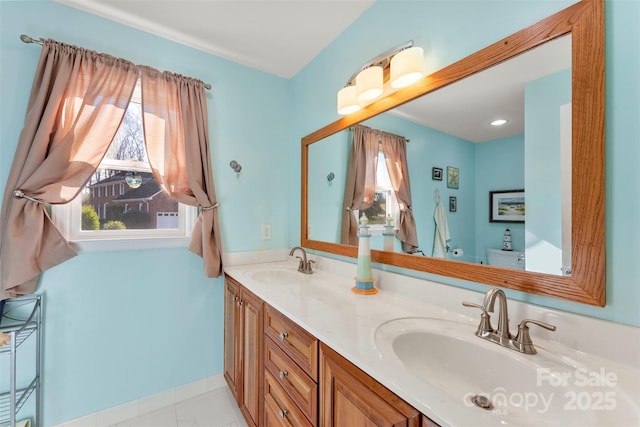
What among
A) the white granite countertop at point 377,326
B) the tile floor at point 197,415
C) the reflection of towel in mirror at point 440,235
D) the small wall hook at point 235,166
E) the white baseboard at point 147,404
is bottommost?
the tile floor at point 197,415

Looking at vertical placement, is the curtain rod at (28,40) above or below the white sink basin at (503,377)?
above

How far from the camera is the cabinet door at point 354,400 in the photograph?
61cm

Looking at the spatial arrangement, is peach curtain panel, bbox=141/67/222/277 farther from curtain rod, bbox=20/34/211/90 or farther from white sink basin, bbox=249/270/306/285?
curtain rod, bbox=20/34/211/90

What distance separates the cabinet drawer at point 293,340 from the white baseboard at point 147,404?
108 cm

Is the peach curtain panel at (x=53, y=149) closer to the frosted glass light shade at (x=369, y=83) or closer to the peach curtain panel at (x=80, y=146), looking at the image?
the peach curtain panel at (x=80, y=146)

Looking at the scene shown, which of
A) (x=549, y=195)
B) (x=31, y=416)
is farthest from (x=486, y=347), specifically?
(x=31, y=416)

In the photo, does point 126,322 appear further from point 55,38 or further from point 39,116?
point 55,38

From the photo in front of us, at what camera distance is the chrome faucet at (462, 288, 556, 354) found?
731 mm

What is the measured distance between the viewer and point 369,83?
1306 millimetres

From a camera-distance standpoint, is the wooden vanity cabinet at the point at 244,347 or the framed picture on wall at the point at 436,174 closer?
the framed picture on wall at the point at 436,174

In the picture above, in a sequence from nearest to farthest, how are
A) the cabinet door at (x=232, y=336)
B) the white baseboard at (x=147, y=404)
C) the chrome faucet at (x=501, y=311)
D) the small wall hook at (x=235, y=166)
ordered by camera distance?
the chrome faucet at (x=501, y=311), the white baseboard at (x=147, y=404), the cabinet door at (x=232, y=336), the small wall hook at (x=235, y=166)

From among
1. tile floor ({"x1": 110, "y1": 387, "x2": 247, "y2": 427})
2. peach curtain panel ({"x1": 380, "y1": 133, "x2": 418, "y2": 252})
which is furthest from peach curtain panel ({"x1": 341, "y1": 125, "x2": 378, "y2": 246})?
tile floor ({"x1": 110, "y1": 387, "x2": 247, "y2": 427})

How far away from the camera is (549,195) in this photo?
32.1 inches

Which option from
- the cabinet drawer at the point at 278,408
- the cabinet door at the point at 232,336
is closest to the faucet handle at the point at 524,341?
the cabinet drawer at the point at 278,408
